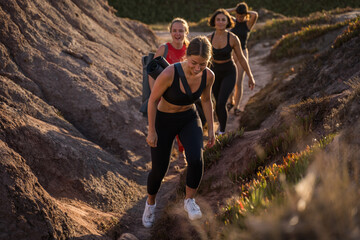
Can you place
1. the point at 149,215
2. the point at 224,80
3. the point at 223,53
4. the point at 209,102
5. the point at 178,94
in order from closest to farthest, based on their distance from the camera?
the point at 178,94 < the point at 209,102 < the point at 149,215 < the point at 223,53 < the point at 224,80

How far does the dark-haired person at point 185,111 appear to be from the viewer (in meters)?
3.91

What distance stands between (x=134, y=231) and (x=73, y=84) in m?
3.62

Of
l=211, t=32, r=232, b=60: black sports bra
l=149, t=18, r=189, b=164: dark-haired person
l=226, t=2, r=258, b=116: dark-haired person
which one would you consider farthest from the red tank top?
l=226, t=2, r=258, b=116: dark-haired person

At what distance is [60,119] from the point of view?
253 inches

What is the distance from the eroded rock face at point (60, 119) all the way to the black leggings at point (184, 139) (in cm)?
127

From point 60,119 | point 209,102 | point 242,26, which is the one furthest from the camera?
point 242,26

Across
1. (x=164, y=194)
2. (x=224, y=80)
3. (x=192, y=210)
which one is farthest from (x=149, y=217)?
(x=224, y=80)

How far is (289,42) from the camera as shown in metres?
16.0

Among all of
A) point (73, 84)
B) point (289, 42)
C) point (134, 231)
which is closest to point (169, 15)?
point (289, 42)

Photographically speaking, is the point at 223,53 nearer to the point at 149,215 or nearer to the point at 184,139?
the point at 184,139

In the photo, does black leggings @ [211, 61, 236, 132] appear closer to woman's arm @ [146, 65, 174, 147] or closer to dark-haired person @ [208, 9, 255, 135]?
dark-haired person @ [208, 9, 255, 135]

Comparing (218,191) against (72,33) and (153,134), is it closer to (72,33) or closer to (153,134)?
(153,134)

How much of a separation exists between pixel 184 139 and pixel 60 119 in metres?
3.08

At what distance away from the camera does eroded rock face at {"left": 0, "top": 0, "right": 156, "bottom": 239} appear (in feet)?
12.1
